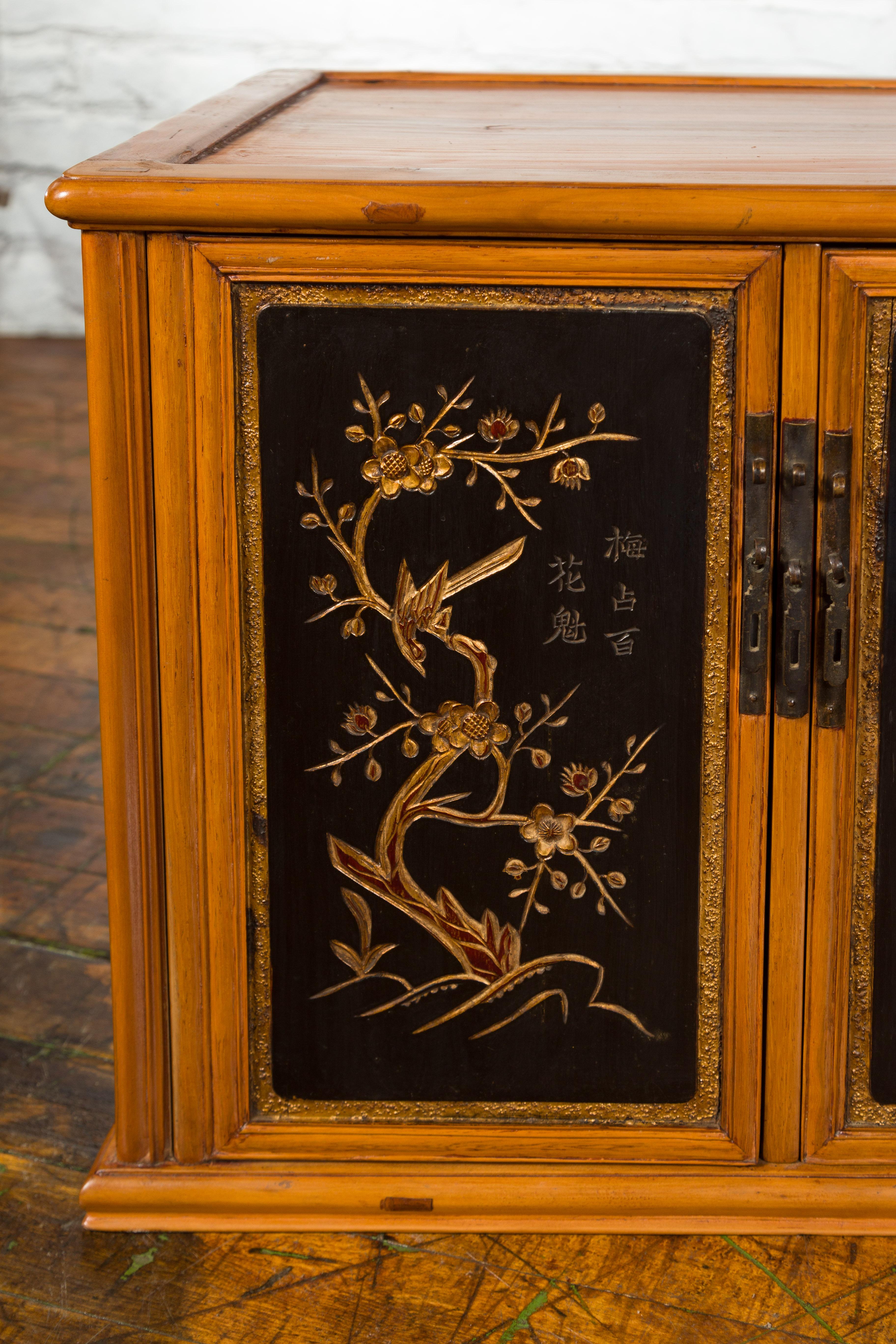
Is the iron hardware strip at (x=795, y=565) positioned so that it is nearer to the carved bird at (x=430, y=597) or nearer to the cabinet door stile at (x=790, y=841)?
the cabinet door stile at (x=790, y=841)

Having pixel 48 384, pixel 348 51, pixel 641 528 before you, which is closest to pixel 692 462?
pixel 641 528

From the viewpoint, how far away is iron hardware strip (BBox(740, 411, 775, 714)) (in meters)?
1.03

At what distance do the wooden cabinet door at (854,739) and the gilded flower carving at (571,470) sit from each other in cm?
17

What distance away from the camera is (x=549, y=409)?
103 cm

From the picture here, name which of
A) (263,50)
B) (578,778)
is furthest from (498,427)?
(263,50)

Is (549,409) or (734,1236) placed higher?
(549,409)

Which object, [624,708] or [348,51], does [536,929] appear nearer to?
[624,708]

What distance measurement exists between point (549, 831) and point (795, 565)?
275 mm

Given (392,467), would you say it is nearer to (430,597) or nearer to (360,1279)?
(430,597)

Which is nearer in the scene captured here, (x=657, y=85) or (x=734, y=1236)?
(x=734, y=1236)

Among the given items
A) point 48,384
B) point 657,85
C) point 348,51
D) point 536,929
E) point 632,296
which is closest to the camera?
point 632,296

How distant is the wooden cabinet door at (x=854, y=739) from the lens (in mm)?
1021

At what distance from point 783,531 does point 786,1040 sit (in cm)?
41

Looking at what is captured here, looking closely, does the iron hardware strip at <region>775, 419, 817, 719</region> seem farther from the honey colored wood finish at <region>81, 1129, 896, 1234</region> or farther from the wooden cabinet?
the honey colored wood finish at <region>81, 1129, 896, 1234</region>
